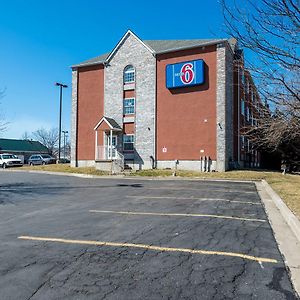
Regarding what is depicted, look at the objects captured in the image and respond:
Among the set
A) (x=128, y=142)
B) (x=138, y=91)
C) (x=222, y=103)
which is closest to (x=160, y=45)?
(x=138, y=91)

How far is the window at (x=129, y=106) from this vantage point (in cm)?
3522

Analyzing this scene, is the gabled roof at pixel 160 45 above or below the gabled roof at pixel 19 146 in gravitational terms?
above

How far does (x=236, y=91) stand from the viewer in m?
34.3

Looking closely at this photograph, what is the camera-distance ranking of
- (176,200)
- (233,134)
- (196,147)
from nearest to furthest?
(176,200), (196,147), (233,134)

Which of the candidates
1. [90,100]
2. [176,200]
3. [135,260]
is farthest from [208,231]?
[90,100]

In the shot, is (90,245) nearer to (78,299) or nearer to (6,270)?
(6,270)

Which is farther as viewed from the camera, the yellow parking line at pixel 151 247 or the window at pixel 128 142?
the window at pixel 128 142

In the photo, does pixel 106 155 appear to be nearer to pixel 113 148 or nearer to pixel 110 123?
pixel 113 148

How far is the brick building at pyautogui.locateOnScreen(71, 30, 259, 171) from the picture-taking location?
30922 mm

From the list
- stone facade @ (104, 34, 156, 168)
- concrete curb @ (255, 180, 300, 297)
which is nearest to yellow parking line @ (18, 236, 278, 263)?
concrete curb @ (255, 180, 300, 297)

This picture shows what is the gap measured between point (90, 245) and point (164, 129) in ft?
88.8

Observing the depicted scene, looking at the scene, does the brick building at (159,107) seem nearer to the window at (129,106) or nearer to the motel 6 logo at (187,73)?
the motel 6 logo at (187,73)

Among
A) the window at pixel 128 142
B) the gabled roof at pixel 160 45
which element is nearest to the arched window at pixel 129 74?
the gabled roof at pixel 160 45

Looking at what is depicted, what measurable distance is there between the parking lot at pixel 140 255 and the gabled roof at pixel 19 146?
242 feet
